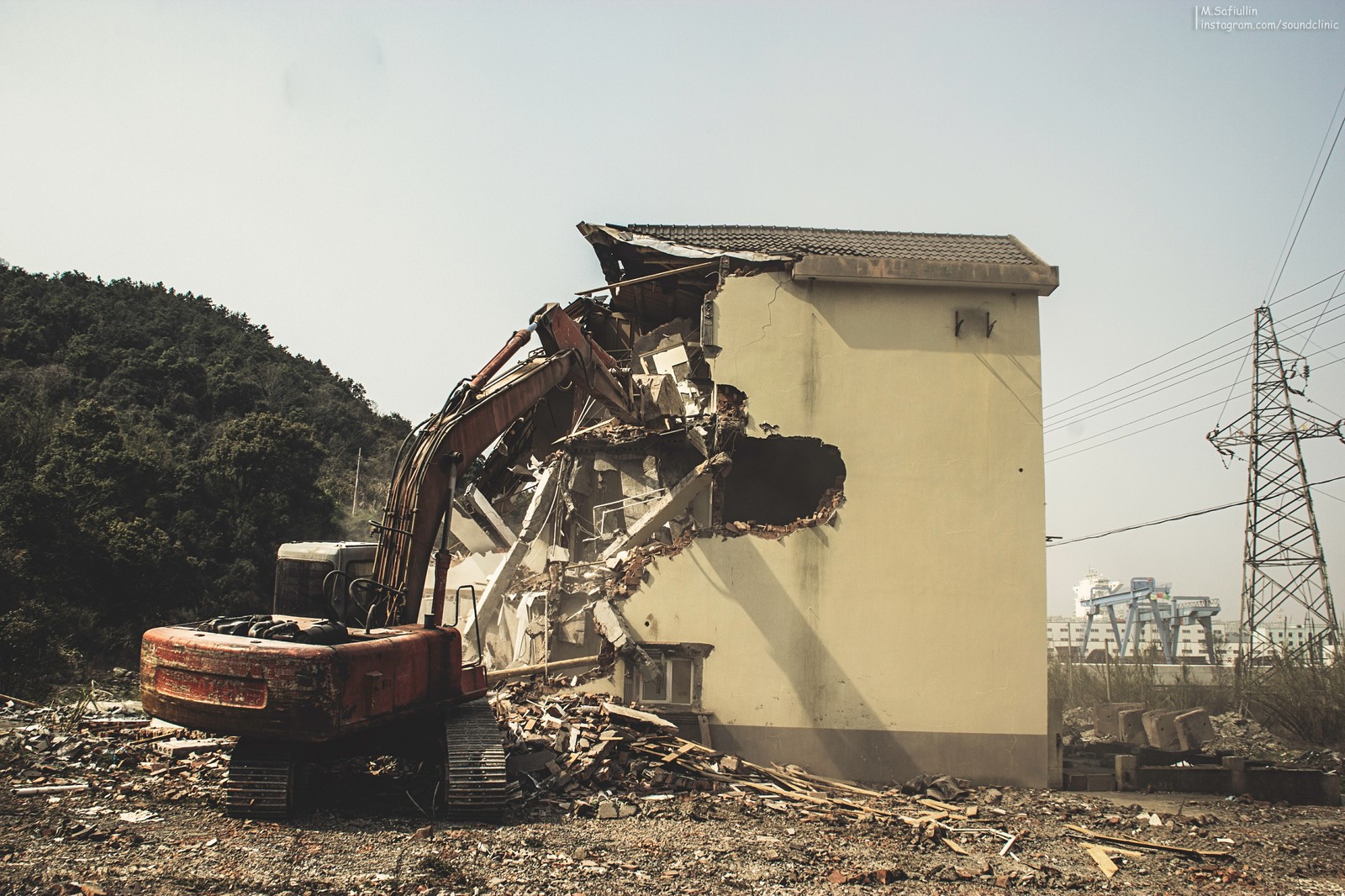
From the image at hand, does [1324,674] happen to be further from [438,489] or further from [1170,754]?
[438,489]

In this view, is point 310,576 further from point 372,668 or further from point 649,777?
point 649,777

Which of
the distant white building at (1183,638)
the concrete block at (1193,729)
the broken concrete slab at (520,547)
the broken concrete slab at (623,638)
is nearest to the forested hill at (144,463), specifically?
the broken concrete slab at (520,547)

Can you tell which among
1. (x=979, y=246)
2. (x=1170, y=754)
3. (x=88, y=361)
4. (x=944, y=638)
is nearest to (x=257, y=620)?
(x=944, y=638)

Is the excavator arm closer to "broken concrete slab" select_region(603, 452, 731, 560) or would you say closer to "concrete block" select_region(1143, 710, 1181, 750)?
"broken concrete slab" select_region(603, 452, 731, 560)

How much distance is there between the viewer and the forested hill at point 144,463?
17.1 m

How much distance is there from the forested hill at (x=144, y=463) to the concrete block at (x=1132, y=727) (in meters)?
17.3

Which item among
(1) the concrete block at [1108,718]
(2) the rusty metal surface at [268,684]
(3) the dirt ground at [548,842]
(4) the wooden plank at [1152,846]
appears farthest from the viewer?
(1) the concrete block at [1108,718]

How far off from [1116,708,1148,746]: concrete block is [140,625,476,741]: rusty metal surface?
13940 mm

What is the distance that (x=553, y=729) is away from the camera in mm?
9133

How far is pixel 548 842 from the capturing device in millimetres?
6375

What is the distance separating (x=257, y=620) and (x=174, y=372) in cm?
3005

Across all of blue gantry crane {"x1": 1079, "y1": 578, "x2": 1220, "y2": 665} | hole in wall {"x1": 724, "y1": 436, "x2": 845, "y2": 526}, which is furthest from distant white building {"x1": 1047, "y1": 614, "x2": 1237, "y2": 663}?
hole in wall {"x1": 724, "y1": 436, "x2": 845, "y2": 526}

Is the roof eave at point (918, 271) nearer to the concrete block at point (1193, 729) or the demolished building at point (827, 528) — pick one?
the demolished building at point (827, 528)

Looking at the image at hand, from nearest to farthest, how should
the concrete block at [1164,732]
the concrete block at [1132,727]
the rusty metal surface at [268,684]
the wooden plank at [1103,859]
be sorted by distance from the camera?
the rusty metal surface at [268,684], the wooden plank at [1103,859], the concrete block at [1164,732], the concrete block at [1132,727]
